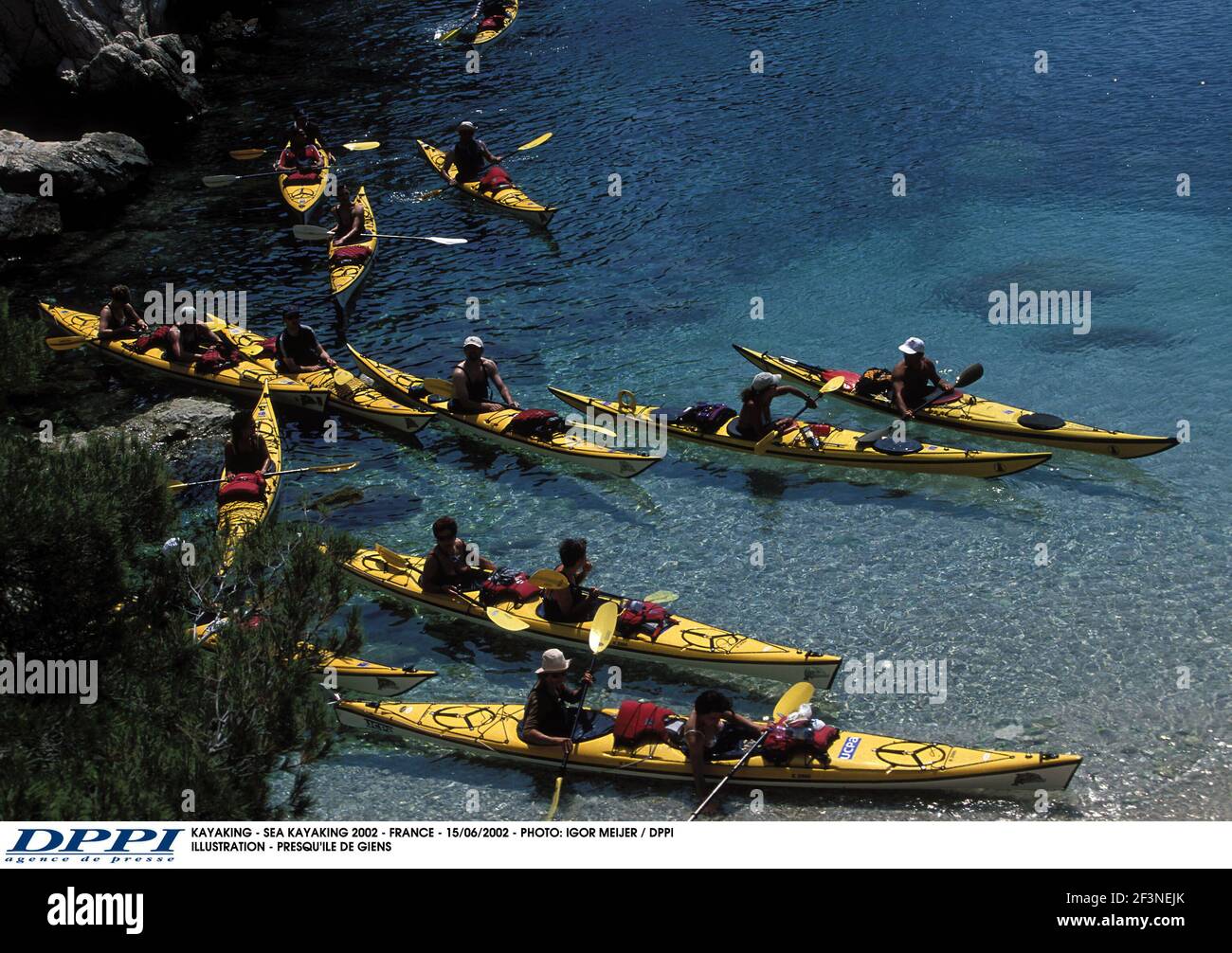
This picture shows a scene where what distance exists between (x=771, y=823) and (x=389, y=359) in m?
14.1

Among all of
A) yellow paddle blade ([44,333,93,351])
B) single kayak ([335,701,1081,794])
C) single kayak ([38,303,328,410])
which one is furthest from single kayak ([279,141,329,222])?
single kayak ([335,701,1081,794])

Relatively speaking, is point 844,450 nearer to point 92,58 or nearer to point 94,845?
point 94,845

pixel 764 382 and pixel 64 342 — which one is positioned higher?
pixel 764 382

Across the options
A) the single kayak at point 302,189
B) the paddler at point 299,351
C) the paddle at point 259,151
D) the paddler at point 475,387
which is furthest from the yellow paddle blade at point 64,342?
the paddle at point 259,151

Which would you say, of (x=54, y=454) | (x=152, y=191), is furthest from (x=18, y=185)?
(x=54, y=454)

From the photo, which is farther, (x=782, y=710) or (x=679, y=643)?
(x=679, y=643)

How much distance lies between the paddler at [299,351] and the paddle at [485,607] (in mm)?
6241

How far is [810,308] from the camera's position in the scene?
81.0ft

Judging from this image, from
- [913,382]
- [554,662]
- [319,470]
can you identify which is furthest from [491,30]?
[554,662]

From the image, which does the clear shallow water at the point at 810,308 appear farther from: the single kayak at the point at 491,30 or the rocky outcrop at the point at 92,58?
the rocky outcrop at the point at 92,58

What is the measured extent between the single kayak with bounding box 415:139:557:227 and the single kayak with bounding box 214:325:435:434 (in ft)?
25.2

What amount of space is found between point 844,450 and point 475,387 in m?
6.47

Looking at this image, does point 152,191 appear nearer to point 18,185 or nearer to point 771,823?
point 18,185

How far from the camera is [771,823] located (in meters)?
12.6
